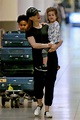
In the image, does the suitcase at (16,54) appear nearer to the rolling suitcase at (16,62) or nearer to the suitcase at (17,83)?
the rolling suitcase at (16,62)

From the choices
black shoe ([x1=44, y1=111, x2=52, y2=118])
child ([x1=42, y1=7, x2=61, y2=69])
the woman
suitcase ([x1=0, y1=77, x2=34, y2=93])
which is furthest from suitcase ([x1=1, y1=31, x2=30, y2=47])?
black shoe ([x1=44, y1=111, x2=52, y2=118])

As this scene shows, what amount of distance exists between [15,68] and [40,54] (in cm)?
131

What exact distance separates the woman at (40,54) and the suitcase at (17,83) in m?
0.83

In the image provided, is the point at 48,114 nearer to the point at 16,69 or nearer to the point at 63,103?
the point at 63,103

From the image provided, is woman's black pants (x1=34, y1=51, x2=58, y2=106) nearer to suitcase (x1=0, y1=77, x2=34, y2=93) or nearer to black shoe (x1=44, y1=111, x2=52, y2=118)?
black shoe (x1=44, y1=111, x2=52, y2=118)

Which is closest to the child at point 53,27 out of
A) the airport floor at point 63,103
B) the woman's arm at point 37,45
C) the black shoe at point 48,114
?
the woman's arm at point 37,45

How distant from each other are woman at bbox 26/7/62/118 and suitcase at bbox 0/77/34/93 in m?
0.83

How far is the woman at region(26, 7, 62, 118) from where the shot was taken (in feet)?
29.8

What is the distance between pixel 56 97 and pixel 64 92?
2.10ft

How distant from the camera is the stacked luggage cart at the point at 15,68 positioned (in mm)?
10180

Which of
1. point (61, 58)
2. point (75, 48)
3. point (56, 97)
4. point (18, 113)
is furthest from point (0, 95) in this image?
point (75, 48)

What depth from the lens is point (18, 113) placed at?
957 cm

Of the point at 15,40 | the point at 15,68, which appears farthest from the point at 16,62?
the point at 15,40

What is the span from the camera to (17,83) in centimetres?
1024
